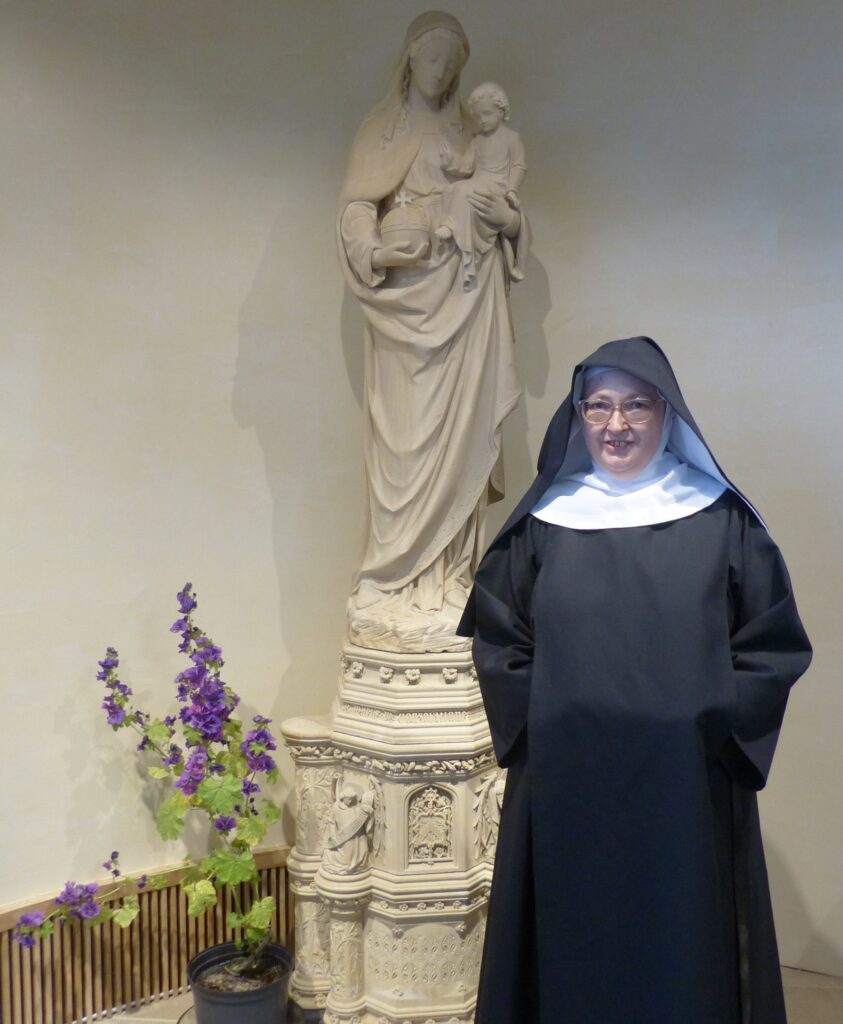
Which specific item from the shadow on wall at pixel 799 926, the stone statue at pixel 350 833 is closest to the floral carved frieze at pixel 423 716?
the stone statue at pixel 350 833

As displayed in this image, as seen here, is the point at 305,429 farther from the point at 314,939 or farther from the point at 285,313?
the point at 314,939

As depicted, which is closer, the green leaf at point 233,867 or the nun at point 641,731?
the nun at point 641,731

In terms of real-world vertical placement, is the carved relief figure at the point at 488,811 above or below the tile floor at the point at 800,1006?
above

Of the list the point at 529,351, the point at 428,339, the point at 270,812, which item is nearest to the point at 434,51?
the point at 428,339

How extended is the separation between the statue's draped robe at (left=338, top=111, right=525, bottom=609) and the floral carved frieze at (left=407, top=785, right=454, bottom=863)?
58cm

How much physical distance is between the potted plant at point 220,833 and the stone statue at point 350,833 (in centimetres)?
27

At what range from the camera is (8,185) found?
342 cm

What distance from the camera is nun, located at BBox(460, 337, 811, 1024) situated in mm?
2186

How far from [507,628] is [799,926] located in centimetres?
226

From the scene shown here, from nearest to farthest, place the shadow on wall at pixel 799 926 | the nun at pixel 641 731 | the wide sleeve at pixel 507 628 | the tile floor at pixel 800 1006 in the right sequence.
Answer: the nun at pixel 641 731 → the wide sleeve at pixel 507 628 → the tile floor at pixel 800 1006 → the shadow on wall at pixel 799 926

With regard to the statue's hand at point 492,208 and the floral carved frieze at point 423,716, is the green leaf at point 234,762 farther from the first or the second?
the statue's hand at point 492,208

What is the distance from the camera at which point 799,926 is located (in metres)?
3.86

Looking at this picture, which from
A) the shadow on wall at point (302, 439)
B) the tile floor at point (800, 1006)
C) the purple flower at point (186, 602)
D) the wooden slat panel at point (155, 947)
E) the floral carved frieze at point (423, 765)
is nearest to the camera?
the floral carved frieze at point (423, 765)

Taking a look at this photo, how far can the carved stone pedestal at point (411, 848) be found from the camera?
3.12 metres
